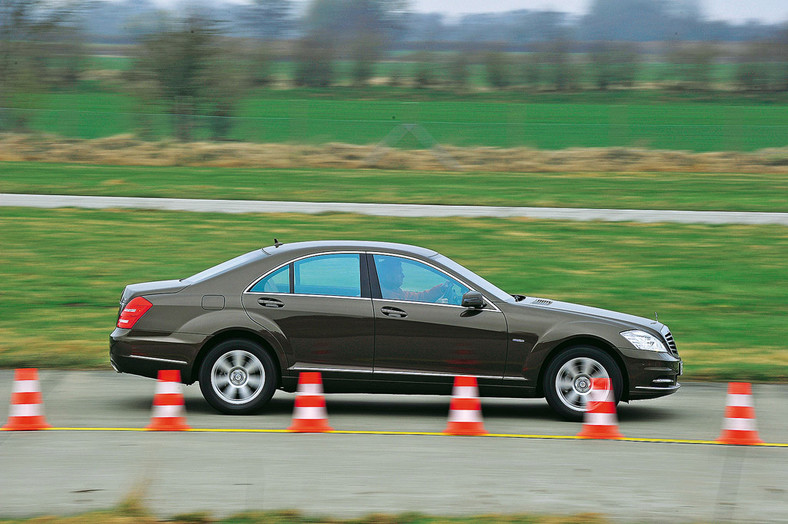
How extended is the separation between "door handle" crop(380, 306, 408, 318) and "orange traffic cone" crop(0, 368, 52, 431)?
2.86 meters

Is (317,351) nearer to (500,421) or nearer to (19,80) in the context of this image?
(500,421)

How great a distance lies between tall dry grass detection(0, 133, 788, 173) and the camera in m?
37.9

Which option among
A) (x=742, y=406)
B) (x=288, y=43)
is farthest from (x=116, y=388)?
(x=288, y=43)

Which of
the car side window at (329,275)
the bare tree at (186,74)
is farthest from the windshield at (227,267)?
the bare tree at (186,74)

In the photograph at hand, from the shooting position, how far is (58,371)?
1133 centimetres

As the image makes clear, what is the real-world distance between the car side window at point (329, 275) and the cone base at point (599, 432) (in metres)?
2.19

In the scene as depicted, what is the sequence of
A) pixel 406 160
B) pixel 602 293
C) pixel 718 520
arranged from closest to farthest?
pixel 718 520 < pixel 602 293 < pixel 406 160

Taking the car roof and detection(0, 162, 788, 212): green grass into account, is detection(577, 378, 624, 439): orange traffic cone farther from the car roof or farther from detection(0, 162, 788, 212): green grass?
detection(0, 162, 788, 212): green grass

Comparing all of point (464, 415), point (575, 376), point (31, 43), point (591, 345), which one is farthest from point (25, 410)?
point (31, 43)

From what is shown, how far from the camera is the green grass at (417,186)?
2859 cm

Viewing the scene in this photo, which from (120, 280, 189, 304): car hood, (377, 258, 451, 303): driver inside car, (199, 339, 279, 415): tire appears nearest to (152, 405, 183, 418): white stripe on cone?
(199, 339, 279, 415): tire

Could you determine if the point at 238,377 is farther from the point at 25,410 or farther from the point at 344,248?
the point at 25,410

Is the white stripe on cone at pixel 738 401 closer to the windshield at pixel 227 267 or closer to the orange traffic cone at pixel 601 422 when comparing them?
the orange traffic cone at pixel 601 422

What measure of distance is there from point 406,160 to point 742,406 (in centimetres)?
2999
